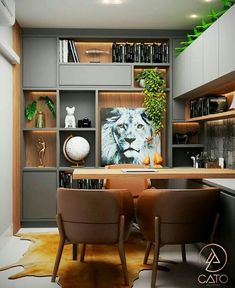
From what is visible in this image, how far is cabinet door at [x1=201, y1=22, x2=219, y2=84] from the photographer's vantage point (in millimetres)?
4137

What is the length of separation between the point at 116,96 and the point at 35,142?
1.33m

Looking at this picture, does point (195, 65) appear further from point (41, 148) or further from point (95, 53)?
point (41, 148)

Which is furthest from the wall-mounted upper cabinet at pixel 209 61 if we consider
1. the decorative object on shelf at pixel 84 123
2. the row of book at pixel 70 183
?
the row of book at pixel 70 183

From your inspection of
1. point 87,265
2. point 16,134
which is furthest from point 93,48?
point 87,265

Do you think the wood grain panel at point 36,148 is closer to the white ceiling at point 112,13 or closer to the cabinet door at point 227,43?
the white ceiling at point 112,13

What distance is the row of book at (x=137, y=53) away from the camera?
19.7 ft

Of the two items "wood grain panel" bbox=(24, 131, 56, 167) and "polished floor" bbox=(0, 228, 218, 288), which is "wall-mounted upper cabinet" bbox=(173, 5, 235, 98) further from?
"wood grain panel" bbox=(24, 131, 56, 167)

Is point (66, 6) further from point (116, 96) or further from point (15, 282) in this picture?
point (15, 282)

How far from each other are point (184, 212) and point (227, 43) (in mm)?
1550

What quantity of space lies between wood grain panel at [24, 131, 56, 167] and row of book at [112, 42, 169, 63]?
1418 mm

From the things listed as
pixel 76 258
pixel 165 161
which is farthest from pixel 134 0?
pixel 76 258

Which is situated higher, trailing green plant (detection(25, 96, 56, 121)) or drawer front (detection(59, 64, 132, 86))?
drawer front (detection(59, 64, 132, 86))

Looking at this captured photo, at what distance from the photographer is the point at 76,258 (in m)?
4.16

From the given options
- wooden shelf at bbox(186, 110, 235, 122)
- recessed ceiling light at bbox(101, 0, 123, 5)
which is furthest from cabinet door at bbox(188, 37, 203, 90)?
recessed ceiling light at bbox(101, 0, 123, 5)
